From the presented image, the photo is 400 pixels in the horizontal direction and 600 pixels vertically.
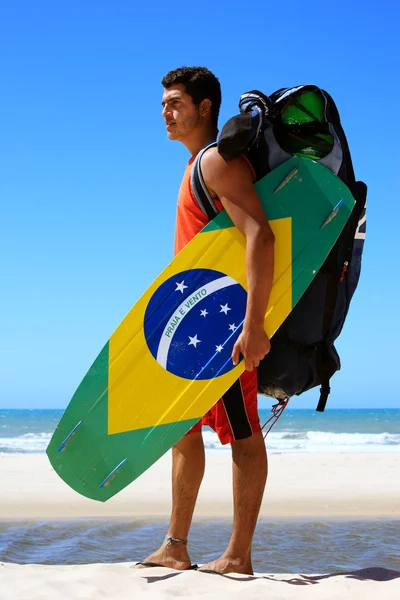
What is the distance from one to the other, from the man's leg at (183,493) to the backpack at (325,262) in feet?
1.13

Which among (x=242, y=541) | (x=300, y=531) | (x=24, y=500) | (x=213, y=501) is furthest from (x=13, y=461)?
(x=242, y=541)

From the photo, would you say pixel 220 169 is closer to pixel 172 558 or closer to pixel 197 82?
pixel 197 82

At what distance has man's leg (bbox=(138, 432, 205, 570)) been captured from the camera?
2.58 meters

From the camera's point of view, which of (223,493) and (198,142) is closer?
(198,142)

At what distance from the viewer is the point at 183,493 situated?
2602mm

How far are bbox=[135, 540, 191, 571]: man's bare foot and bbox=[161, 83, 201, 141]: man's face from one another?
155 cm

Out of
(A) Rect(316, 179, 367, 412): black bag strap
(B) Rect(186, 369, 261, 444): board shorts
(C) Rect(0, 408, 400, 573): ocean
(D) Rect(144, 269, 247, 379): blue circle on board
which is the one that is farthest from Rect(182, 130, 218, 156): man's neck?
→ (C) Rect(0, 408, 400, 573): ocean

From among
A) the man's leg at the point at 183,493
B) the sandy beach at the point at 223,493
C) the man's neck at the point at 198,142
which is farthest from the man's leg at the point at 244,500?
the sandy beach at the point at 223,493

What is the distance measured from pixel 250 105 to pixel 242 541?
1.53 meters

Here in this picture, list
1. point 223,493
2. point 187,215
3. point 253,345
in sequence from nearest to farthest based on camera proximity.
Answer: point 253,345 < point 187,215 < point 223,493

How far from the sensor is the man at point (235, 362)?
242 cm

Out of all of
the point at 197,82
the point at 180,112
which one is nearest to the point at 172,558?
the point at 180,112

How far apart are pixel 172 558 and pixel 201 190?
1344mm

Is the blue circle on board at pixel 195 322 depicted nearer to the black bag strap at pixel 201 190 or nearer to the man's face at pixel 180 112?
the black bag strap at pixel 201 190
